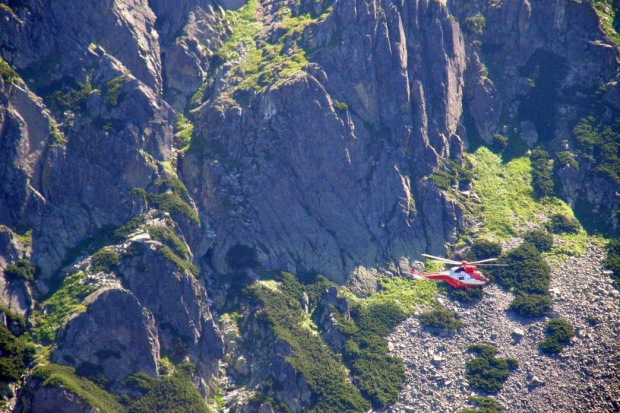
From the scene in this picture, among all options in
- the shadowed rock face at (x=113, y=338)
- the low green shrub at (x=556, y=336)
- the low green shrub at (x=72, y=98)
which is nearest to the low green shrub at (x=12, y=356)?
the shadowed rock face at (x=113, y=338)

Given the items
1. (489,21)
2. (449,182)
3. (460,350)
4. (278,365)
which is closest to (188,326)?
(278,365)

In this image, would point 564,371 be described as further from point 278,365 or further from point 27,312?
point 27,312

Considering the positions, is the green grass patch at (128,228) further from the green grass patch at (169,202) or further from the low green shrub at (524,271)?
the low green shrub at (524,271)

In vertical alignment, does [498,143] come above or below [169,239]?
above

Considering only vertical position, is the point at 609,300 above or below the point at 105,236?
below

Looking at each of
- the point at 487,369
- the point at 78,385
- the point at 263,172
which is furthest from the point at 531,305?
the point at 78,385

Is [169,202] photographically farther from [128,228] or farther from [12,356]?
[12,356]
